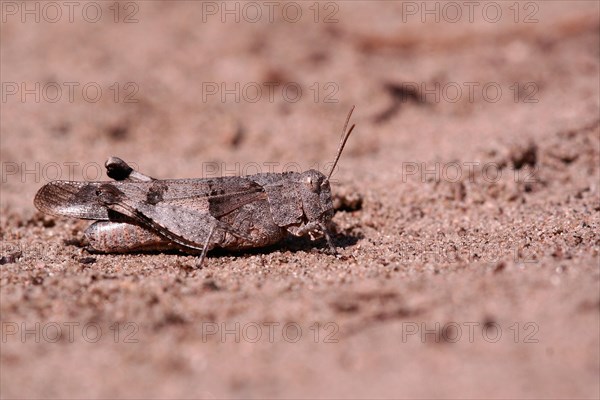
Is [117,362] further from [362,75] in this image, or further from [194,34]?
[194,34]

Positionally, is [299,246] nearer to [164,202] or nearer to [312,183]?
[312,183]

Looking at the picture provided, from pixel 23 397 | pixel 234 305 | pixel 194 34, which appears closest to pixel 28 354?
pixel 23 397

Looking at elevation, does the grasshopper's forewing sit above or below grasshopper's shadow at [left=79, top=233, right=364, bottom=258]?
above

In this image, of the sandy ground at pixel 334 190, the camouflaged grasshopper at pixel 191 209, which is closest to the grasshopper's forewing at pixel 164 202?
the camouflaged grasshopper at pixel 191 209

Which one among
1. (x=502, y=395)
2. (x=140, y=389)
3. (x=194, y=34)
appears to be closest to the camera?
(x=502, y=395)

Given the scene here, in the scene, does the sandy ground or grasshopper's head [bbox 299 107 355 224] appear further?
grasshopper's head [bbox 299 107 355 224]

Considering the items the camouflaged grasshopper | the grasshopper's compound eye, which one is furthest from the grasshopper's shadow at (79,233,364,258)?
the grasshopper's compound eye

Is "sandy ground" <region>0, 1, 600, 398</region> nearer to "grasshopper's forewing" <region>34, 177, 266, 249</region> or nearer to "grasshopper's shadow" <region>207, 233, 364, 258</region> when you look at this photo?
"grasshopper's shadow" <region>207, 233, 364, 258</region>
